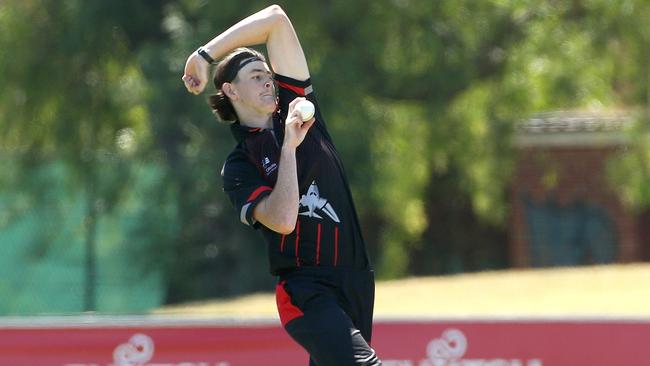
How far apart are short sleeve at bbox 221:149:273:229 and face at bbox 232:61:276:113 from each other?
203 mm

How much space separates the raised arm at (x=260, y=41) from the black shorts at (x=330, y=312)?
77 cm

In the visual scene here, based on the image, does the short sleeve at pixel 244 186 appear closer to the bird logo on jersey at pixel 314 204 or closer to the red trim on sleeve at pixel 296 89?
the bird logo on jersey at pixel 314 204

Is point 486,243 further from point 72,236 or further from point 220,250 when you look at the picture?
point 72,236

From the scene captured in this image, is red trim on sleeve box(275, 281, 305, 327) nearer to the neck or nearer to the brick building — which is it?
the neck

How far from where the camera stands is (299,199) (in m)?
4.57

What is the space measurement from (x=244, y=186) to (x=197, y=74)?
43 centimetres

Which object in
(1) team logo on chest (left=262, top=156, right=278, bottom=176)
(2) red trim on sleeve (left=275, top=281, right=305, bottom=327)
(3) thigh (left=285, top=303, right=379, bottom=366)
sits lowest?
(3) thigh (left=285, top=303, right=379, bottom=366)

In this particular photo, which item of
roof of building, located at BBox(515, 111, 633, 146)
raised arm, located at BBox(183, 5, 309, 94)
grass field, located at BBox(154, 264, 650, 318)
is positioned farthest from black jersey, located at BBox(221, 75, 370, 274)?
roof of building, located at BBox(515, 111, 633, 146)

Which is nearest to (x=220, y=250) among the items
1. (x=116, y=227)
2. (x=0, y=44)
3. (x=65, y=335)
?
(x=116, y=227)

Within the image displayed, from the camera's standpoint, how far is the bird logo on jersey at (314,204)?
4652 mm

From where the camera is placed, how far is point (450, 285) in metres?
14.2

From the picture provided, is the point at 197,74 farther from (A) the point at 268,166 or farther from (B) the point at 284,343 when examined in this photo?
(B) the point at 284,343

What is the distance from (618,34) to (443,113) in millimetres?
2222

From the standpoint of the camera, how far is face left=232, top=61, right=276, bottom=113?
4617 millimetres
